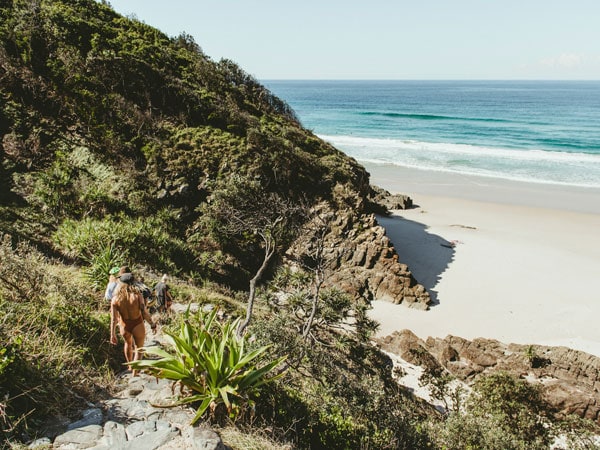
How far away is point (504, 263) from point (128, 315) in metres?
17.7

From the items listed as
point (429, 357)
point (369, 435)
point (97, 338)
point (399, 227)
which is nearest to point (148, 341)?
point (97, 338)

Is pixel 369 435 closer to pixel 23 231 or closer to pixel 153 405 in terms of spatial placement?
pixel 153 405

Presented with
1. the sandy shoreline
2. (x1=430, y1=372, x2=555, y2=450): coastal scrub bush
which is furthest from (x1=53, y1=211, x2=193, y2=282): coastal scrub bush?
the sandy shoreline

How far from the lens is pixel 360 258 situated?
1625cm

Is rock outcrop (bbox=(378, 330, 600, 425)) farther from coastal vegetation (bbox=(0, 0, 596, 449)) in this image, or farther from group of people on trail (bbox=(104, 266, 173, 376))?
group of people on trail (bbox=(104, 266, 173, 376))

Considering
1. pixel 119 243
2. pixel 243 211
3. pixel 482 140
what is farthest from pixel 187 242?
pixel 482 140

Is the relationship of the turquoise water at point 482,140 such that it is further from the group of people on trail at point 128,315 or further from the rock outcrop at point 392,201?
the group of people on trail at point 128,315

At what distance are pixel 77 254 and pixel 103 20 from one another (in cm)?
1586

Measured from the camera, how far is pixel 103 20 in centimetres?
1947

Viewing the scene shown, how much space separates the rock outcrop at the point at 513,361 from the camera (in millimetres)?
10586

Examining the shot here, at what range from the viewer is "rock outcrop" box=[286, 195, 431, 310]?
15.1 metres

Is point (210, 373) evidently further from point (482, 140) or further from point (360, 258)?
point (482, 140)

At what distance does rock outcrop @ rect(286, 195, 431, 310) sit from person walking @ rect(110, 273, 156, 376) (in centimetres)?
958

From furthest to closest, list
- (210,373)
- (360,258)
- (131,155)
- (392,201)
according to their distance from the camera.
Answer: (392,201), (360,258), (131,155), (210,373)
